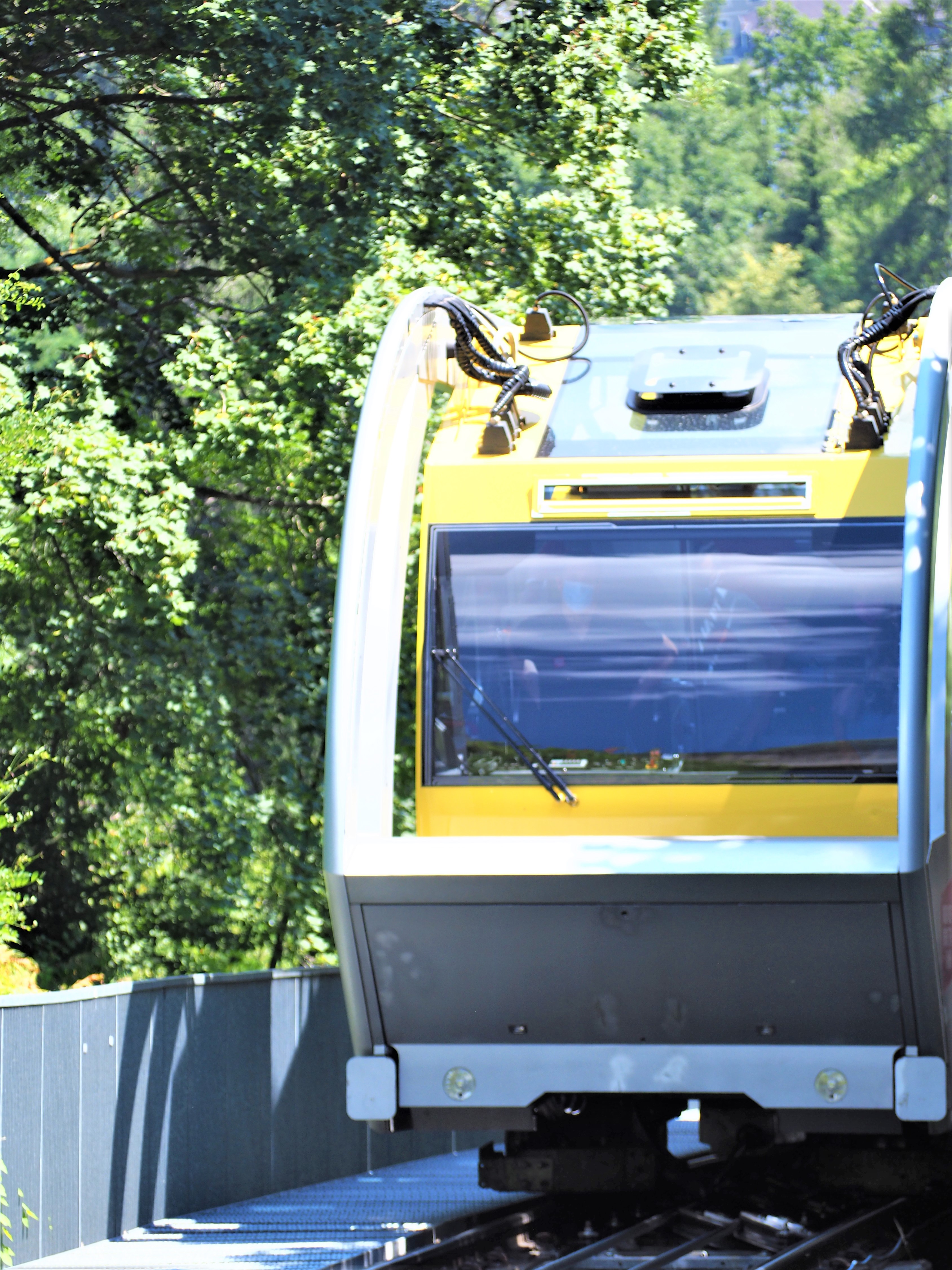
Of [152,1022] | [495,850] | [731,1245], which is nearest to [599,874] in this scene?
[495,850]

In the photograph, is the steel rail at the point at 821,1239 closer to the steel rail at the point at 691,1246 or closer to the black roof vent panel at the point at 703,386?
the steel rail at the point at 691,1246

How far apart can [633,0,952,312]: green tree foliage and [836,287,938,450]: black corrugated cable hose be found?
5852 centimetres

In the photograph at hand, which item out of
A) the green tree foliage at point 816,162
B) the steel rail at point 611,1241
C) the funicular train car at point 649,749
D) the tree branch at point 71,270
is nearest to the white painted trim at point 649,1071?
the funicular train car at point 649,749

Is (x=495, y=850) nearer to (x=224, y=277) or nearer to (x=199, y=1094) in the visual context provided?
(x=199, y=1094)

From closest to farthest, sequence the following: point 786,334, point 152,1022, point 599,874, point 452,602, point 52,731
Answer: point 599,874 → point 452,602 → point 786,334 → point 152,1022 → point 52,731

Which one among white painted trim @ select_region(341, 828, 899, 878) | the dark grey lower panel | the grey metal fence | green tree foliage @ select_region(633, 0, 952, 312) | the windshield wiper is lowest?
the grey metal fence

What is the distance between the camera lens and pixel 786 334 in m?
8.39

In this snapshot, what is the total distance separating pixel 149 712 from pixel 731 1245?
6245mm

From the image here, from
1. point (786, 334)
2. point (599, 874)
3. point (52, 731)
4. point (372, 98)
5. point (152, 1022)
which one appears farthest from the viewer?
point (52, 731)

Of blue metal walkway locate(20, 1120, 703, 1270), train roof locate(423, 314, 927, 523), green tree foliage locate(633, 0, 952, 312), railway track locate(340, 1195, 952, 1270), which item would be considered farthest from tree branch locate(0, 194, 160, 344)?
green tree foliage locate(633, 0, 952, 312)

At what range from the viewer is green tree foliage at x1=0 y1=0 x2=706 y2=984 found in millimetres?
12570

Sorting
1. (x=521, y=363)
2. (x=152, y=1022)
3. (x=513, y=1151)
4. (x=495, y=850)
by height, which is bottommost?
(x=513, y=1151)

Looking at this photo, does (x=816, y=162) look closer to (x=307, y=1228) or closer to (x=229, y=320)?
(x=229, y=320)

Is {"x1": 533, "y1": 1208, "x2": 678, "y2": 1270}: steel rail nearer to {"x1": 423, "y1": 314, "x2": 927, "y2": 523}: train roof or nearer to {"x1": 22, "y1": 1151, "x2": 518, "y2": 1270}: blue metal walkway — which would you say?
{"x1": 22, "y1": 1151, "x2": 518, "y2": 1270}: blue metal walkway
